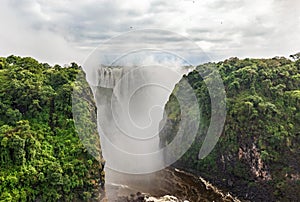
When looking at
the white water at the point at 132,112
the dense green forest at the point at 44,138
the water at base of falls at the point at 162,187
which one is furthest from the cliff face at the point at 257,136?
the dense green forest at the point at 44,138

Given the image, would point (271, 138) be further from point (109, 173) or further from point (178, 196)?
point (109, 173)

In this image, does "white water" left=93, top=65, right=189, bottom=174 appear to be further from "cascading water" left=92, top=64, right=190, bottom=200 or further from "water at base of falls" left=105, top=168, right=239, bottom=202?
"water at base of falls" left=105, top=168, right=239, bottom=202

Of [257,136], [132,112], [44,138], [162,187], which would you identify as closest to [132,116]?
[132,112]

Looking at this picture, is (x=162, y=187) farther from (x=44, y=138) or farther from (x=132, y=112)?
(x=44, y=138)

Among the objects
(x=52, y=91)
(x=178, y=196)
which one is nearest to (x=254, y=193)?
(x=178, y=196)

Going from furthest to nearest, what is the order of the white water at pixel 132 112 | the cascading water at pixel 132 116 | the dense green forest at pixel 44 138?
the white water at pixel 132 112
the cascading water at pixel 132 116
the dense green forest at pixel 44 138

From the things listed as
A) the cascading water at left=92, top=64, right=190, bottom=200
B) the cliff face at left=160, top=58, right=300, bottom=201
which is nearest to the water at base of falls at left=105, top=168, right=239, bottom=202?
the cascading water at left=92, top=64, right=190, bottom=200

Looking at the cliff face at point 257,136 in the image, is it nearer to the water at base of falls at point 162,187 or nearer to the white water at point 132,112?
the water at base of falls at point 162,187
